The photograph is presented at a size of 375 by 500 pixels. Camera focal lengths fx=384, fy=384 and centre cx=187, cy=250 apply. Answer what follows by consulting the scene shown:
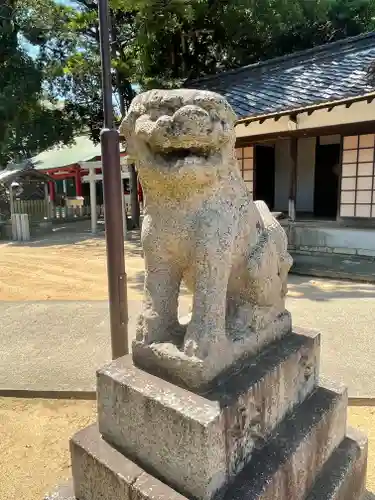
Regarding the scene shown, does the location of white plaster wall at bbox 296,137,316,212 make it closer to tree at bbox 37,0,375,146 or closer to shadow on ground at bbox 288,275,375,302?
tree at bbox 37,0,375,146

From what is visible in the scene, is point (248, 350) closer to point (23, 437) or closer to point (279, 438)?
point (279, 438)

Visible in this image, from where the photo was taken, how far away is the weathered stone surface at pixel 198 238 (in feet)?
4.32

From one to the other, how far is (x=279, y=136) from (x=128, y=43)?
264 inches

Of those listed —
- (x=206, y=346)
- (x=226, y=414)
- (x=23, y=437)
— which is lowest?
(x=23, y=437)

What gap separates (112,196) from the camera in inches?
99.3

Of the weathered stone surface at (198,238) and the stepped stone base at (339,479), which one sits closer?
the weathered stone surface at (198,238)

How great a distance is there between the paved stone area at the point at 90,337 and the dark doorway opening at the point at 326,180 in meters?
5.10

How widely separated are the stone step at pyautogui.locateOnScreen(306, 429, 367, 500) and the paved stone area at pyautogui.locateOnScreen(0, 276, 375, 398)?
2.43 ft

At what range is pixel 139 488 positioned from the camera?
1380mm

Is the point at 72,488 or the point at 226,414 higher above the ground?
the point at 226,414

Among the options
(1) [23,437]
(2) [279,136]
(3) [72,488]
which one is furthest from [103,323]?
(2) [279,136]

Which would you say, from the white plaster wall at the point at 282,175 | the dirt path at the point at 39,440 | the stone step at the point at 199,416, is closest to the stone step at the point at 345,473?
the dirt path at the point at 39,440

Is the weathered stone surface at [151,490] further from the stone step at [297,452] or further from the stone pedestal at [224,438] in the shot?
the stone step at [297,452]

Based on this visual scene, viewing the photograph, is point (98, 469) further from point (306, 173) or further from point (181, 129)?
point (306, 173)
